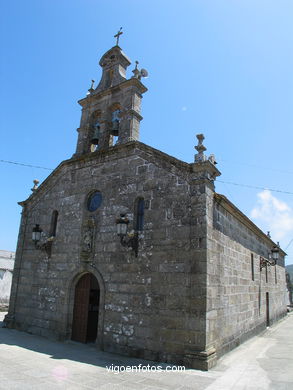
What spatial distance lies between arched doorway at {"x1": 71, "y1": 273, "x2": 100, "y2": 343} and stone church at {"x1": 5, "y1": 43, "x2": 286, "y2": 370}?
33 mm

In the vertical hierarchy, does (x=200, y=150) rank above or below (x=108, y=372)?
above

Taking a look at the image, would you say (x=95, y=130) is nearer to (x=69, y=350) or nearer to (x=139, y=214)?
(x=139, y=214)

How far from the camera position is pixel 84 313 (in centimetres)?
1015

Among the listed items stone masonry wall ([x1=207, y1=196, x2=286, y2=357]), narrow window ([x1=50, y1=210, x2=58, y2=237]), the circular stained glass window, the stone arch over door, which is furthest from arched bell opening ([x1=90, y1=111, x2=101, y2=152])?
stone masonry wall ([x1=207, y1=196, x2=286, y2=357])

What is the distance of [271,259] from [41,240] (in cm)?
1263

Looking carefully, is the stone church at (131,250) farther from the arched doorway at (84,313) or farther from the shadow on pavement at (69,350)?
the shadow on pavement at (69,350)

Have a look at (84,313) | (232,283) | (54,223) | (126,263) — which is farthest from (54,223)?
(232,283)

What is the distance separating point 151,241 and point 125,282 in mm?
1446

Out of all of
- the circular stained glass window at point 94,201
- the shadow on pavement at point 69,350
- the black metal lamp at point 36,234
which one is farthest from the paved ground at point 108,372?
the circular stained glass window at point 94,201

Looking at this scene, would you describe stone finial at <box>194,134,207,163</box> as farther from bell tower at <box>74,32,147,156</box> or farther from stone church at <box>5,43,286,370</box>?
bell tower at <box>74,32,147,156</box>

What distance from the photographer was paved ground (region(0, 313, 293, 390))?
6082 mm

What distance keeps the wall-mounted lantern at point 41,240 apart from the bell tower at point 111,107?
3.36m

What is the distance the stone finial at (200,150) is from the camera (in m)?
8.58

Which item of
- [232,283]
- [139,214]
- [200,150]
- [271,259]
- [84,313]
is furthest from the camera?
[271,259]
